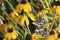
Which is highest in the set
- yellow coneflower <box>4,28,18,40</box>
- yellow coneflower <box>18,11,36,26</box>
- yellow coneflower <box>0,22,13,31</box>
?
yellow coneflower <box>18,11,36,26</box>

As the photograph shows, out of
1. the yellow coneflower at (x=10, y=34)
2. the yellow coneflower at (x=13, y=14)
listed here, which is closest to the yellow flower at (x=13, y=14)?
the yellow coneflower at (x=13, y=14)

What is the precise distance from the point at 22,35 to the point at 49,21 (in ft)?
0.98

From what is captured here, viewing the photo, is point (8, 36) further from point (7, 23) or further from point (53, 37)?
point (53, 37)

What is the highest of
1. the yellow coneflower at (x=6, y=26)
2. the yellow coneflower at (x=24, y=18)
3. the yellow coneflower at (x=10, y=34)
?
the yellow coneflower at (x=24, y=18)

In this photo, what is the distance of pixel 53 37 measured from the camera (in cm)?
216

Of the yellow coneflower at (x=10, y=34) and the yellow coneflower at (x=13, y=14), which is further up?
the yellow coneflower at (x=13, y=14)

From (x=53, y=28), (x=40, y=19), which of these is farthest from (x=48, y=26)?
(x=40, y=19)

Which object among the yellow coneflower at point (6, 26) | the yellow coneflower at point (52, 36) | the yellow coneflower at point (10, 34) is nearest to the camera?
the yellow coneflower at point (52, 36)

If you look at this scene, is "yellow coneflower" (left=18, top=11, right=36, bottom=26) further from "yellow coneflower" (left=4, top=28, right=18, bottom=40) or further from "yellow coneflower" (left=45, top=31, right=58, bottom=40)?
"yellow coneflower" (left=45, top=31, right=58, bottom=40)

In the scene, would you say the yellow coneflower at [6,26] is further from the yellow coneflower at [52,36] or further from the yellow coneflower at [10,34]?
the yellow coneflower at [52,36]

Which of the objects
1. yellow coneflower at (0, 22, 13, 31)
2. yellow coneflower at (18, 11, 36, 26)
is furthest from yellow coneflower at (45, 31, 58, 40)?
yellow coneflower at (0, 22, 13, 31)

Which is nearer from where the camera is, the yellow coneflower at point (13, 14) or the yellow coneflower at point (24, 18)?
the yellow coneflower at point (24, 18)

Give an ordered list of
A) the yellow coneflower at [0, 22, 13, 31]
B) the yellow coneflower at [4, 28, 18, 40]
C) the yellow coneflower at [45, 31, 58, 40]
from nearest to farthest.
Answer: the yellow coneflower at [45, 31, 58, 40] < the yellow coneflower at [4, 28, 18, 40] < the yellow coneflower at [0, 22, 13, 31]

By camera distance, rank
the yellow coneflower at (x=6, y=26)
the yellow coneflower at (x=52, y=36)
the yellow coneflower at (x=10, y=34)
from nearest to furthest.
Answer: the yellow coneflower at (x=52, y=36)
the yellow coneflower at (x=10, y=34)
the yellow coneflower at (x=6, y=26)
